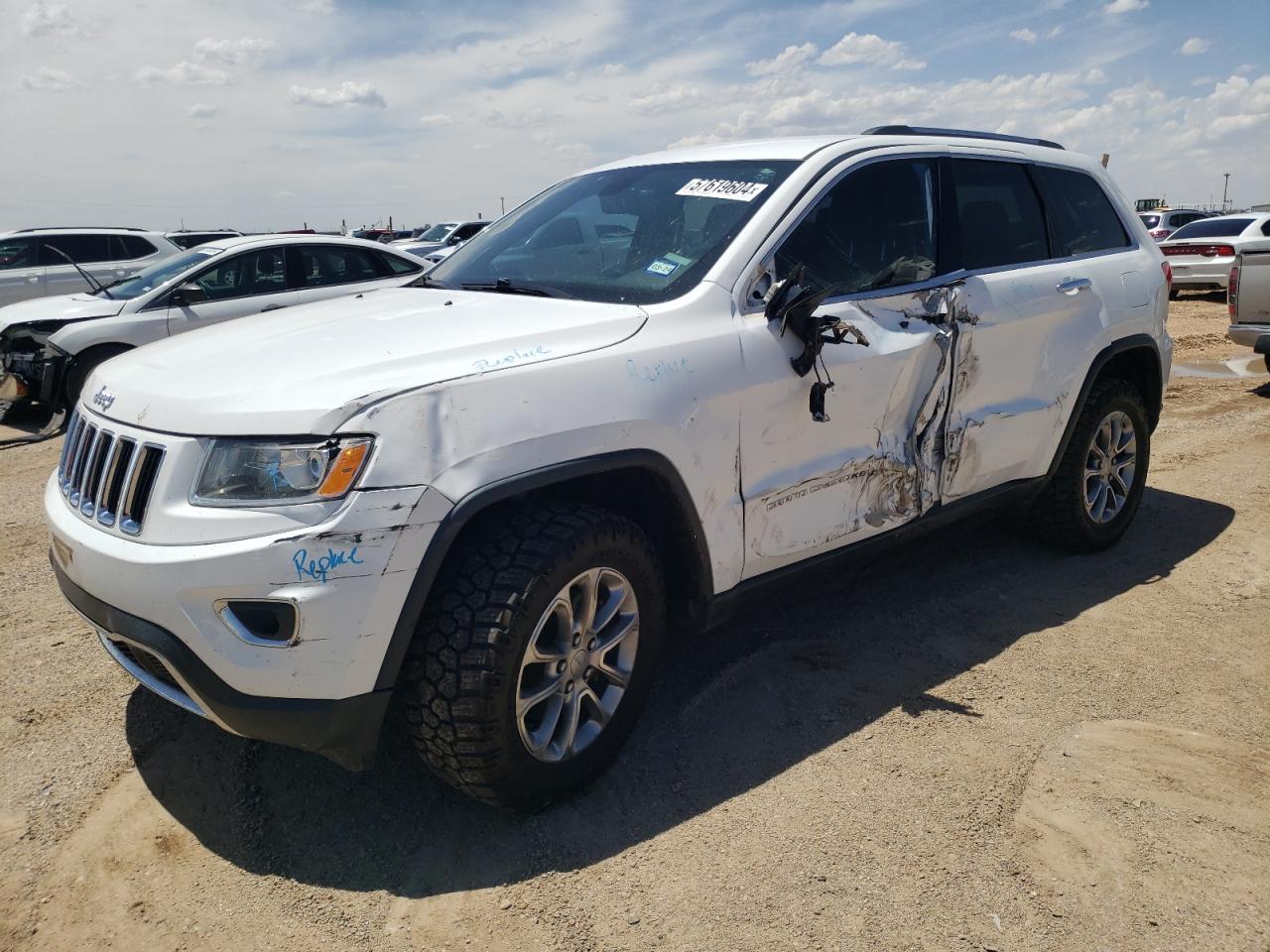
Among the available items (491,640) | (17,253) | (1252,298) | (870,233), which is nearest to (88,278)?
(17,253)

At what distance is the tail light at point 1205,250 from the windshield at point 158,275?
588 inches

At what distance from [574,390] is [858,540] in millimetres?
1400

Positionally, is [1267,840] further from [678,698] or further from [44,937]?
[44,937]

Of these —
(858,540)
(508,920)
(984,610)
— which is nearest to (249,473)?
(508,920)

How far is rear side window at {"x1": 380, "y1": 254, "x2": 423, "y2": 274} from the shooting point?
31.5 feet

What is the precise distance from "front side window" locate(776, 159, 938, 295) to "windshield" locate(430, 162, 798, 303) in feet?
0.67

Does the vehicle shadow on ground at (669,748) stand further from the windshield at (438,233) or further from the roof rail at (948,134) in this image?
the windshield at (438,233)

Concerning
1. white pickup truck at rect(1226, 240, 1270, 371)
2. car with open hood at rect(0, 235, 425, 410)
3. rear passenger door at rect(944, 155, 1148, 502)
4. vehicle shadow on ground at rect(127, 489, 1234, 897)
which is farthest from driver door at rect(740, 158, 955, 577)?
white pickup truck at rect(1226, 240, 1270, 371)

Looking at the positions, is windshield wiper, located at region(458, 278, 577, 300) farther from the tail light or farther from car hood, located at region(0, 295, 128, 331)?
the tail light

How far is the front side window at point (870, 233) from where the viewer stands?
133 inches

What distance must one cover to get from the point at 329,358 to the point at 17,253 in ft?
40.5

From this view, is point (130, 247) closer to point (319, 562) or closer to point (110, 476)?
point (110, 476)

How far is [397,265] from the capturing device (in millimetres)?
9688

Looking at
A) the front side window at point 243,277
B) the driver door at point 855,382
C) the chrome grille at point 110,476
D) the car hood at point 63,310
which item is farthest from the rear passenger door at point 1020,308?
the car hood at point 63,310
